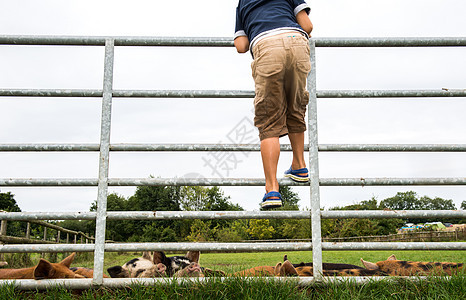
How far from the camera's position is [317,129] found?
247cm

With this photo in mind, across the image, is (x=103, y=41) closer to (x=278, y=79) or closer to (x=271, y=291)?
(x=278, y=79)

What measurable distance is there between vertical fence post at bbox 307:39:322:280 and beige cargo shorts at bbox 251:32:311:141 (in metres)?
0.09

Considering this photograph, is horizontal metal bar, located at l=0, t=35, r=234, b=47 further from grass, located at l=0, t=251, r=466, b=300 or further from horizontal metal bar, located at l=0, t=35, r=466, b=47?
grass, located at l=0, t=251, r=466, b=300

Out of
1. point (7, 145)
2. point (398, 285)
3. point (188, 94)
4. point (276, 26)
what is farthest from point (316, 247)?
point (7, 145)

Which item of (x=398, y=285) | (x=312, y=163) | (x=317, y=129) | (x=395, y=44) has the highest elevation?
(x=395, y=44)

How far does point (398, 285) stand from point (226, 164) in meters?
1.81

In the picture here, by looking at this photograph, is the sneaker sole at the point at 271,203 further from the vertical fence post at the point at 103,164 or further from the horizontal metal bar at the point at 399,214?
the vertical fence post at the point at 103,164

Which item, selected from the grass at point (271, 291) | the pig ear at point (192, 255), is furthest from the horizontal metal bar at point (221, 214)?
the pig ear at point (192, 255)

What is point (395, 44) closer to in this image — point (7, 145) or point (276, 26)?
point (276, 26)

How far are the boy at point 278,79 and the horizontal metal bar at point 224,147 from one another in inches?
4.8

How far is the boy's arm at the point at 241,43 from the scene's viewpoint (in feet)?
8.42

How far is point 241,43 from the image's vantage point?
2.57 metres

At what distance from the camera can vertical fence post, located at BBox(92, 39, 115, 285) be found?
226 centimetres

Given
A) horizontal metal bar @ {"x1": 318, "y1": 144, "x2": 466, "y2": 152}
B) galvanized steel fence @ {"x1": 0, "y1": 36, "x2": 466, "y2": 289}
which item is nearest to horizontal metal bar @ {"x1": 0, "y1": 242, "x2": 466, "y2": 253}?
galvanized steel fence @ {"x1": 0, "y1": 36, "x2": 466, "y2": 289}
